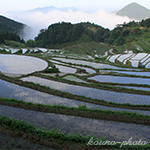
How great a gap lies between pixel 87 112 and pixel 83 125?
1.01 meters

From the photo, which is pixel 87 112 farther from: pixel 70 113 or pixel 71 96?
pixel 71 96

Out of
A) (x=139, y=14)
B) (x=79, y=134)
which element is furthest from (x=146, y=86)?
(x=139, y=14)

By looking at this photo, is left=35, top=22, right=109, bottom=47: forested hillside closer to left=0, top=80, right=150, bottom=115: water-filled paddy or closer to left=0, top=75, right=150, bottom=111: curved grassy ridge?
left=0, top=75, right=150, bottom=111: curved grassy ridge

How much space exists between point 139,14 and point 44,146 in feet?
705

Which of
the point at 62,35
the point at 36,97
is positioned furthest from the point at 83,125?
the point at 62,35

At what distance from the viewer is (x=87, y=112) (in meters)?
7.69

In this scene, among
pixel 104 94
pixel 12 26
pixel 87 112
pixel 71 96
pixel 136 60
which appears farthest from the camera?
pixel 12 26

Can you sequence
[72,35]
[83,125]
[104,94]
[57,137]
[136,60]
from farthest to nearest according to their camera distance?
[72,35]
[136,60]
[104,94]
[83,125]
[57,137]

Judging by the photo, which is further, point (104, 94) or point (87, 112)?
point (104, 94)

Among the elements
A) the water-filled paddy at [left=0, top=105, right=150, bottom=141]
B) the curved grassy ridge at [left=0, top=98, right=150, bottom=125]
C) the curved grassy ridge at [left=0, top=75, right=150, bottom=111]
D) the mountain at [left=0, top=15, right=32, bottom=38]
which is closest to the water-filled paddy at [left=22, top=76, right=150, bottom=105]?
the curved grassy ridge at [left=0, top=75, right=150, bottom=111]

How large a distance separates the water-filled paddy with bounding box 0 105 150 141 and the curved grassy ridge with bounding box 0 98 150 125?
0.27 m

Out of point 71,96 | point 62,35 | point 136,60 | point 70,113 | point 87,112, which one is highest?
point 62,35

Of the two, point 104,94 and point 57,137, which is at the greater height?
point 104,94

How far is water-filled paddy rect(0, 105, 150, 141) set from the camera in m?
6.23
